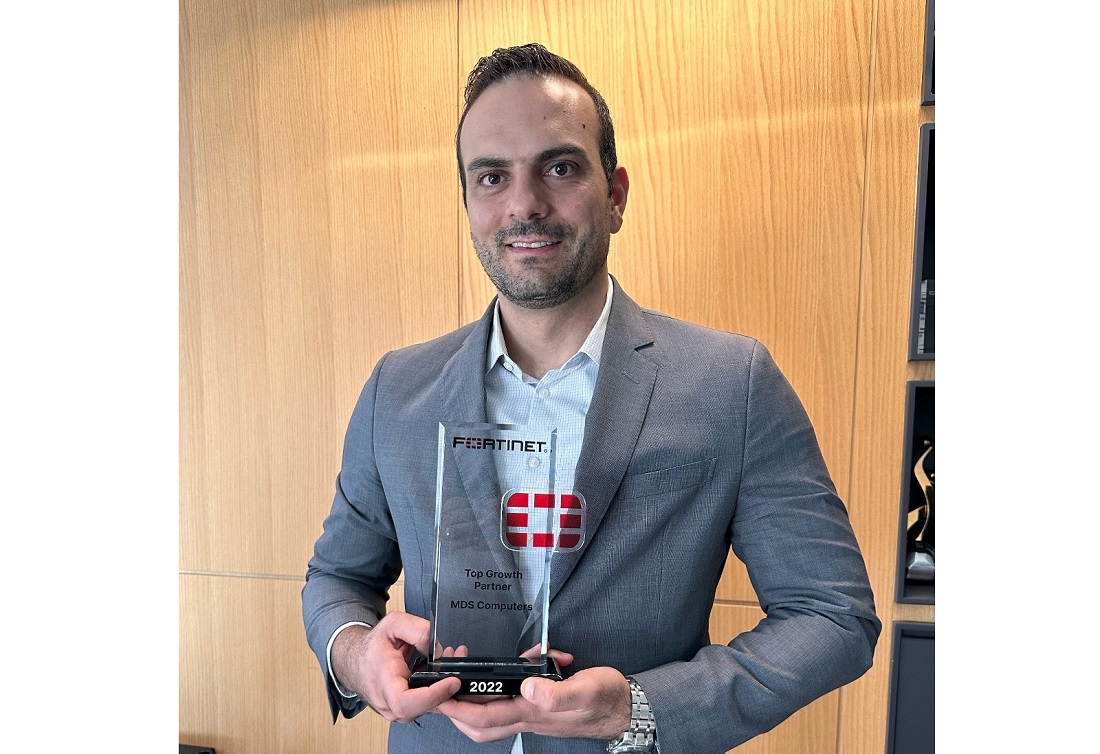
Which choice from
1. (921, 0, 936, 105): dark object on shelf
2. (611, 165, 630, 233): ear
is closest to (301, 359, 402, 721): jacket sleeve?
(611, 165, 630, 233): ear

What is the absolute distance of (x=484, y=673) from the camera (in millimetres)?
1119

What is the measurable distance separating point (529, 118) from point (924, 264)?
143 centimetres

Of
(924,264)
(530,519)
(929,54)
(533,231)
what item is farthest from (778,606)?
(929,54)

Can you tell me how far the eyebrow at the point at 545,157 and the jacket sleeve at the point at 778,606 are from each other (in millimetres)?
472

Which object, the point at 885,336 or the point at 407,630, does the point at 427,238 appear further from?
the point at 407,630

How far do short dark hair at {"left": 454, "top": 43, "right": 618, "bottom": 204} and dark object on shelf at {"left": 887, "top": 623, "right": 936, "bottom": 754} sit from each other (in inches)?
63.9

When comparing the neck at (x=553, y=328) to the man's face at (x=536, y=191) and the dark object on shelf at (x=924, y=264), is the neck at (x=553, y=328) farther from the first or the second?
the dark object on shelf at (x=924, y=264)

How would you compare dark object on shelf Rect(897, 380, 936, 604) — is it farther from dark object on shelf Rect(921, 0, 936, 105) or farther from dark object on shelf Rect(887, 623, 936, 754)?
dark object on shelf Rect(921, 0, 936, 105)

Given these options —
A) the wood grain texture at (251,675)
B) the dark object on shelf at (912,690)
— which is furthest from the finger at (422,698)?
the wood grain texture at (251,675)

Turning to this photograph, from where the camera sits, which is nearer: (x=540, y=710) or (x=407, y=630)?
(x=540, y=710)
